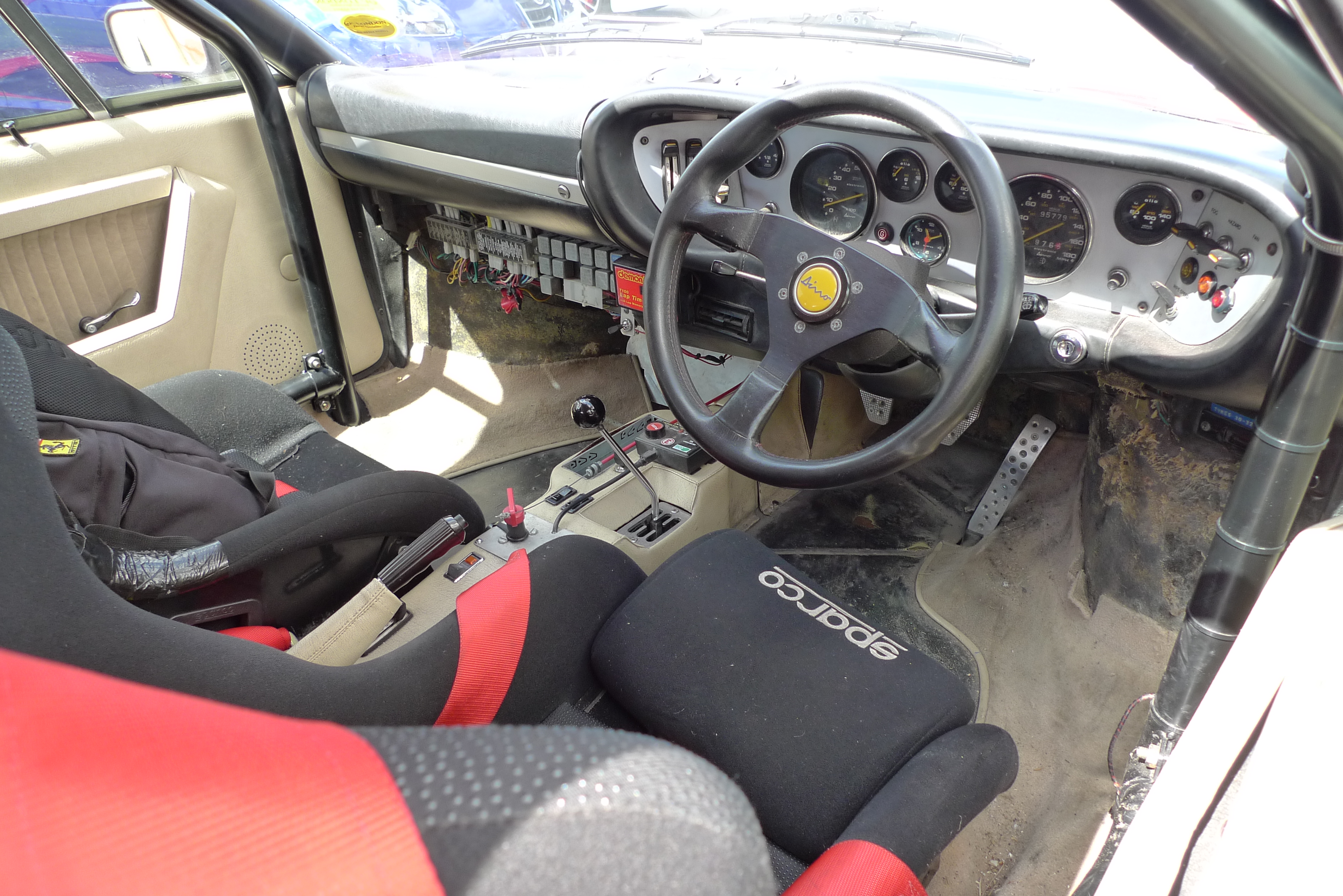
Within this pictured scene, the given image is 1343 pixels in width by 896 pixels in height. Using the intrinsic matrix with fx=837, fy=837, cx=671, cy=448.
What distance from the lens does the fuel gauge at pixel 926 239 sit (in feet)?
5.14

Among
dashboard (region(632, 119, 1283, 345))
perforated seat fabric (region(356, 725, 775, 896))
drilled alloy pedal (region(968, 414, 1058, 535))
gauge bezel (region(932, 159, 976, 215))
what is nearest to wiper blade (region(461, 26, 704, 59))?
dashboard (region(632, 119, 1283, 345))

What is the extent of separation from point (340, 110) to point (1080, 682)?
2.34m

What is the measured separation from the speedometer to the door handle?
2.14 m

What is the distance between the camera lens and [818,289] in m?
1.26

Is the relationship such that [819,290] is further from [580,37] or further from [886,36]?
[580,37]

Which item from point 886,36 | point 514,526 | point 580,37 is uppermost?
point 886,36

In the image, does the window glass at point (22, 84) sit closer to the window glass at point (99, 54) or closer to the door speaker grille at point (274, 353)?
the window glass at point (99, 54)

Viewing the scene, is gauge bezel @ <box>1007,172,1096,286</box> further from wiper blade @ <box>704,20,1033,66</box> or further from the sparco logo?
the sparco logo

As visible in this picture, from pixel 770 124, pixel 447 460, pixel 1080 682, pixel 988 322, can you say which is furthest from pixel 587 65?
pixel 1080 682

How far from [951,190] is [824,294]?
438 millimetres

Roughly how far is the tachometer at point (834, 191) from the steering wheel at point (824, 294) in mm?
322

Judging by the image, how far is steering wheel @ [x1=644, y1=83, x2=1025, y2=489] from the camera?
1.08 m

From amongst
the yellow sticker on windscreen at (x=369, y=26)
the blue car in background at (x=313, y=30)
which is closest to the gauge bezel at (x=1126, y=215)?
the blue car in background at (x=313, y=30)

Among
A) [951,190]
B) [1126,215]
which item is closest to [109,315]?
[951,190]
